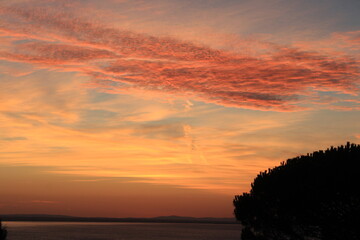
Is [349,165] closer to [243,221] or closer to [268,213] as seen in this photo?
[268,213]

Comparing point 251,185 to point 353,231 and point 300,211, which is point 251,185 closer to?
point 300,211

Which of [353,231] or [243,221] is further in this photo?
[243,221]

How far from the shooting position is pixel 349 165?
24.0 meters

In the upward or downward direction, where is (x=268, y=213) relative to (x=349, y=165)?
downward

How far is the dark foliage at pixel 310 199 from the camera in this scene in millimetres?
23141

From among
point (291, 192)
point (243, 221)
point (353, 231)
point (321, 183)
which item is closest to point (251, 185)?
point (243, 221)

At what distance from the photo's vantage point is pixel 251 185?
101 feet

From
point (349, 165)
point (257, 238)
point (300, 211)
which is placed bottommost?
point (257, 238)

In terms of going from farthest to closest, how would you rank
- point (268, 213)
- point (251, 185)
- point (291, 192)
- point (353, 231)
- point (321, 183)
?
point (251, 185)
point (268, 213)
point (291, 192)
point (321, 183)
point (353, 231)

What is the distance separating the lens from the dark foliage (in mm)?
23141

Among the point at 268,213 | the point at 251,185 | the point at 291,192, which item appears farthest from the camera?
the point at 251,185

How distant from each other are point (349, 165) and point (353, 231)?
3.44 m

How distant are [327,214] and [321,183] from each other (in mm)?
1650

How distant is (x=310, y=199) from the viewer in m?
24.6
